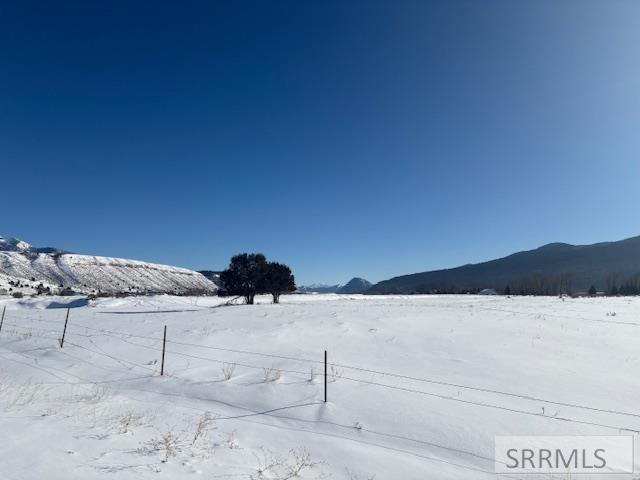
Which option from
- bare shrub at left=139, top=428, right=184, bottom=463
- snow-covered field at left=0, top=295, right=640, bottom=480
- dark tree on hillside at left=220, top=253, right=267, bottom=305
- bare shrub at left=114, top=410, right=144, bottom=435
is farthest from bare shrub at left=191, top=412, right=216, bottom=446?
dark tree on hillside at left=220, top=253, right=267, bottom=305

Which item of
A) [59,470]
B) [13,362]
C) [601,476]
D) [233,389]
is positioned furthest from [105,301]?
[601,476]

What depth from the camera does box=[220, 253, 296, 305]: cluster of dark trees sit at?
51.3 meters

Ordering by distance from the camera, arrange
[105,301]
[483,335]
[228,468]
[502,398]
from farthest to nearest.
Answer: [105,301], [483,335], [502,398], [228,468]

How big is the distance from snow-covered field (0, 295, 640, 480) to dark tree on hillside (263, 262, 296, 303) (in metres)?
31.7

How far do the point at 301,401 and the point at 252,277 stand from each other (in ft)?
138

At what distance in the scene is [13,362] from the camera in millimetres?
15281

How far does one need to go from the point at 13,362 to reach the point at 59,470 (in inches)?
516

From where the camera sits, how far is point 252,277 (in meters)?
51.1

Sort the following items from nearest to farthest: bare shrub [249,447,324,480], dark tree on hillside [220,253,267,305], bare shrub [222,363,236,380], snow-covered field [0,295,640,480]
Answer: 1. bare shrub [249,447,324,480]
2. snow-covered field [0,295,640,480]
3. bare shrub [222,363,236,380]
4. dark tree on hillside [220,253,267,305]

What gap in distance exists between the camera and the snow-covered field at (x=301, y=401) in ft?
21.1

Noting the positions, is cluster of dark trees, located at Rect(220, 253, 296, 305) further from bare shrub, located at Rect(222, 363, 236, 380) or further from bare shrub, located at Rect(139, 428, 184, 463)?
bare shrub, located at Rect(139, 428, 184, 463)

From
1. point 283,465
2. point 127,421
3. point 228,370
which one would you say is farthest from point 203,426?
point 228,370

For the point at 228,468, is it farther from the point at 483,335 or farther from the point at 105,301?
the point at 105,301

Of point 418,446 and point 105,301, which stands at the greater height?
point 105,301
